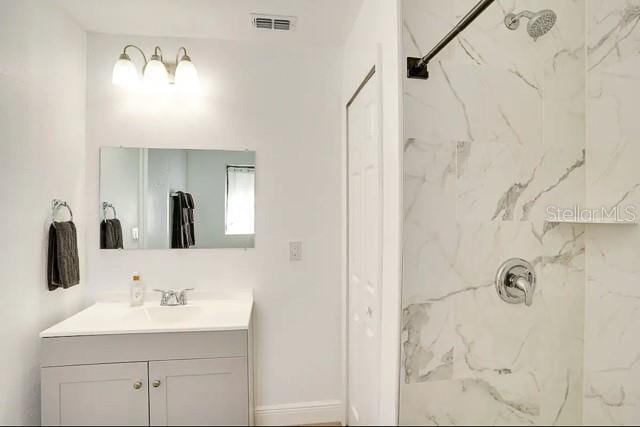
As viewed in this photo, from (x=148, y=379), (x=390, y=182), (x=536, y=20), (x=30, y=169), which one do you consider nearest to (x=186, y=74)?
(x=30, y=169)

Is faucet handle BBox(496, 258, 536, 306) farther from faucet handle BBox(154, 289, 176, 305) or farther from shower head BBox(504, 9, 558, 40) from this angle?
faucet handle BBox(154, 289, 176, 305)

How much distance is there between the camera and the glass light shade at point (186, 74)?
1987 mm

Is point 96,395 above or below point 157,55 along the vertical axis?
below

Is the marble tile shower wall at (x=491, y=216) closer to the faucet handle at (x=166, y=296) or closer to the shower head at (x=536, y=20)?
the shower head at (x=536, y=20)

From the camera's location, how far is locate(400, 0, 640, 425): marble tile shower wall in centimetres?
142

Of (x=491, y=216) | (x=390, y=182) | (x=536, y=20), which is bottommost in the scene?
(x=491, y=216)

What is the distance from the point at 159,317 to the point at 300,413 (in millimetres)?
1018

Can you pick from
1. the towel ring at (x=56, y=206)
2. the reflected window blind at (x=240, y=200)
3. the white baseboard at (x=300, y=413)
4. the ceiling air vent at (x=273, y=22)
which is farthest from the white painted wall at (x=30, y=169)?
the white baseboard at (x=300, y=413)

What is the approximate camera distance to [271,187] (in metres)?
2.20

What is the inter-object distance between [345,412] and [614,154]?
1.91 metres

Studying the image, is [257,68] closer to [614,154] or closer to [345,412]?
[614,154]

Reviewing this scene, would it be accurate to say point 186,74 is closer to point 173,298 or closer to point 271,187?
point 271,187

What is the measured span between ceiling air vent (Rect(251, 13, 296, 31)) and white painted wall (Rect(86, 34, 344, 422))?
0.64ft

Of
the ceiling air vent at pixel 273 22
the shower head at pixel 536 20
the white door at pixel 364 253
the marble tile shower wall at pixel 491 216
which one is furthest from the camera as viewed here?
the ceiling air vent at pixel 273 22
